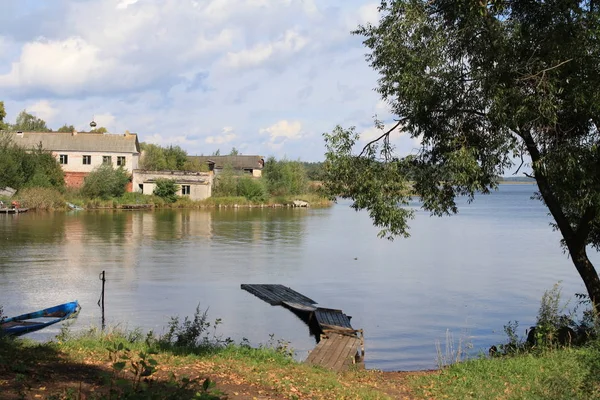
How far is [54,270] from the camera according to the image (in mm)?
28047

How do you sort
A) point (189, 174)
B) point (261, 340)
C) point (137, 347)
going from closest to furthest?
Answer: point (137, 347) < point (261, 340) < point (189, 174)

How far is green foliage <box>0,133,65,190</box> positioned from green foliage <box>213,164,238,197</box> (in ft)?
62.7

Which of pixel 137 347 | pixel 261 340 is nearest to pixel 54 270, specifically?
pixel 261 340

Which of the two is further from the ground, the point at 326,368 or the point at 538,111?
the point at 538,111

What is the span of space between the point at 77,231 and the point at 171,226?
28.3 ft

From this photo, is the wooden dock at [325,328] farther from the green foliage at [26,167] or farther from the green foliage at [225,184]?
the green foliage at [225,184]

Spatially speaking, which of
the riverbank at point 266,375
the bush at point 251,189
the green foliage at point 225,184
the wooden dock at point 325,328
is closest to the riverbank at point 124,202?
the bush at point 251,189

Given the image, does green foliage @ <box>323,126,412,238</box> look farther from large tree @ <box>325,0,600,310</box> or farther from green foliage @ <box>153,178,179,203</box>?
green foliage @ <box>153,178,179,203</box>

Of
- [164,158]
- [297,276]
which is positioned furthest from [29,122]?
[297,276]

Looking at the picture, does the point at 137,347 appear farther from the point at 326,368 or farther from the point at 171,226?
the point at 171,226

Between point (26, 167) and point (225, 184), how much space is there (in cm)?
2486

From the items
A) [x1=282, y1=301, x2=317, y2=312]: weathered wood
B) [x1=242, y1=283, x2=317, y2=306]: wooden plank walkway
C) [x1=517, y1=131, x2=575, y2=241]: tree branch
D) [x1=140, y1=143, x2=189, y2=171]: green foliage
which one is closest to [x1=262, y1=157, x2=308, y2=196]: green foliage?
[x1=140, y1=143, x2=189, y2=171]: green foliage

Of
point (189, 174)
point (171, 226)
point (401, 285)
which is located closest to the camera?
point (401, 285)

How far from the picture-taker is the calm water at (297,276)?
1897 cm
